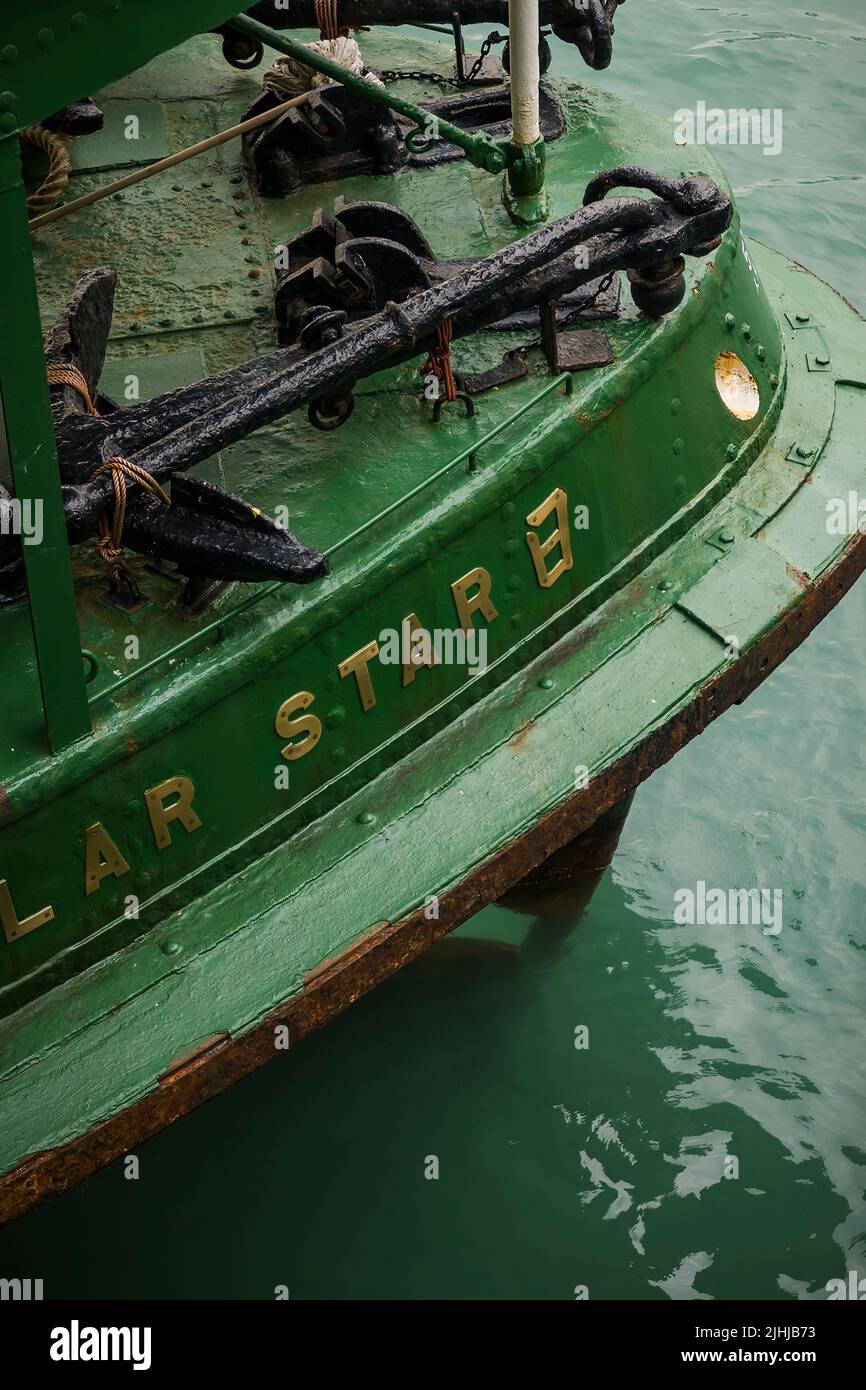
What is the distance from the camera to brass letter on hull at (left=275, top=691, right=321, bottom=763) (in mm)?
3867

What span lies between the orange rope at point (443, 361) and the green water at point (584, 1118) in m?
2.09

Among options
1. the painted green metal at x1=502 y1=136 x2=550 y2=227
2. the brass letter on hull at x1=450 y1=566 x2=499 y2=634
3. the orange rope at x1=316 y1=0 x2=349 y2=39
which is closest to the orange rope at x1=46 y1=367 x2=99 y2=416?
the brass letter on hull at x1=450 y1=566 x2=499 y2=634

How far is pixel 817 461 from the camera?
493cm

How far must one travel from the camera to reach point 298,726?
3.89 meters

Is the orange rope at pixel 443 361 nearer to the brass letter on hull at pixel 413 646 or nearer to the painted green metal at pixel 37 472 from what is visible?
the brass letter on hull at pixel 413 646

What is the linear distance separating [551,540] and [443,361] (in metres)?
0.55

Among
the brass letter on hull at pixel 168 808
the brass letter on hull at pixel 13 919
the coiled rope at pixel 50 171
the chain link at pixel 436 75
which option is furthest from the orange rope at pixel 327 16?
the brass letter on hull at pixel 13 919

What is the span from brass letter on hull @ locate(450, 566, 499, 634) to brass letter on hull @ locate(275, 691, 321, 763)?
1.57 feet

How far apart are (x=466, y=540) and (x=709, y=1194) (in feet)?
7.82

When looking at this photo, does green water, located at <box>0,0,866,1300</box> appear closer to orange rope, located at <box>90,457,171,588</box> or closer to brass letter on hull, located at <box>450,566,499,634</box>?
brass letter on hull, located at <box>450,566,499,634</box>

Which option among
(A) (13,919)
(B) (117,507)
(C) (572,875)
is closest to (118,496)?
(B) (117,507)

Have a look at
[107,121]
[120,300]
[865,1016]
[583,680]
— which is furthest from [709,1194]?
[107,121]

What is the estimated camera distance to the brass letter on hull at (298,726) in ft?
12.7

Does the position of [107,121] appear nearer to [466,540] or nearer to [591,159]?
[591,159]
